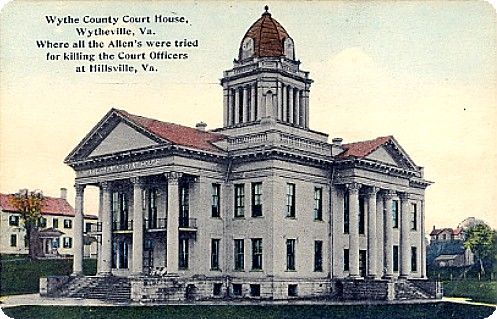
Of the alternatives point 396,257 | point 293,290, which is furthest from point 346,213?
point 293,290

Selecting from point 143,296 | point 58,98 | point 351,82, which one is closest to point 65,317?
→ point 143,296

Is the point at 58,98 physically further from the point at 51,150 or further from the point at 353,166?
the point at 353,166

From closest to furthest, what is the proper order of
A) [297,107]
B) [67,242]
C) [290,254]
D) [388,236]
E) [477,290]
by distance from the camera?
[477,290]
[290,254]
[297,107]
[67,242]
[388,236]

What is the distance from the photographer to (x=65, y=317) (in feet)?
104

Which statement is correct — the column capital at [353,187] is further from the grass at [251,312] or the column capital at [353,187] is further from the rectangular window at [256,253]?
the grass at [251,312]

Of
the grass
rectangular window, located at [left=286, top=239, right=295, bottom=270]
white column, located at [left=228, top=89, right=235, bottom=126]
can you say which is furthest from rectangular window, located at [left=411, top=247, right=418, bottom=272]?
the grass

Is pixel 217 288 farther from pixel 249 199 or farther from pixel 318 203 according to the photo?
pixel 318 203

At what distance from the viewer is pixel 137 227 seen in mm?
40156

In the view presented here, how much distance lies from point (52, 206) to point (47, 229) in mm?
2736

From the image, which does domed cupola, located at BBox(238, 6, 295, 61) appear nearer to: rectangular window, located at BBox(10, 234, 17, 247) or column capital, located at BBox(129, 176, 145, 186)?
column capital, located at BBox(129, 176, 145, 186)

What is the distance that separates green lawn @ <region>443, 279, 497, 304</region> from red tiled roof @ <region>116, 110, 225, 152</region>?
11955 mm

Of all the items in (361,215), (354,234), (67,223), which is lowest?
(354,234)

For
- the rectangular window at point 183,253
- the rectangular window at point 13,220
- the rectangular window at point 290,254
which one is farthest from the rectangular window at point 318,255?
the rectangular window at point 13,220

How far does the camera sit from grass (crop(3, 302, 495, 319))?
31.8m
